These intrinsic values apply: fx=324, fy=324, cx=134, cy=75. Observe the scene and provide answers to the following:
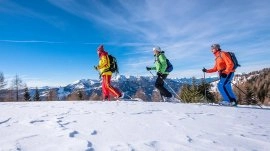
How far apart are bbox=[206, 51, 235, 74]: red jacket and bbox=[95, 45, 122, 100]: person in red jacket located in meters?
4.20

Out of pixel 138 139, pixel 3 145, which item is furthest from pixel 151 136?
pixel 3 145

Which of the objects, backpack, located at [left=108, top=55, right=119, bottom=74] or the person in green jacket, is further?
backpack, located at [left=108, top=55, right=119, bottom=74]

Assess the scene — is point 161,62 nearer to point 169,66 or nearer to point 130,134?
point 169,66

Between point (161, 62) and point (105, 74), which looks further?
point (105, 74)

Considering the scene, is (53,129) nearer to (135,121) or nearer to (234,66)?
(135,121)

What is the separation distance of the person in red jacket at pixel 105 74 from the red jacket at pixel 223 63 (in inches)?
165

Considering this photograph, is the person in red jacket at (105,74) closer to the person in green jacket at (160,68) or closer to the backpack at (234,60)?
the person in green jacket at (160,68)

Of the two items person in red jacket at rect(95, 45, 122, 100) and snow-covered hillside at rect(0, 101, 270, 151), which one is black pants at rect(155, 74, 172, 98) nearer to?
person in red jacket at rect(95, 45, 122, 100)

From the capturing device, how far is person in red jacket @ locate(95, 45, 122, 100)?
14.2 meters

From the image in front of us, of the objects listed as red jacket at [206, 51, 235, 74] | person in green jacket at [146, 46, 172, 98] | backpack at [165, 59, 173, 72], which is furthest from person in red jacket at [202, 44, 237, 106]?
person in green jacket at [146, 46, 172, 98]

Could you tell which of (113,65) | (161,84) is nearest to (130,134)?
(161,84)

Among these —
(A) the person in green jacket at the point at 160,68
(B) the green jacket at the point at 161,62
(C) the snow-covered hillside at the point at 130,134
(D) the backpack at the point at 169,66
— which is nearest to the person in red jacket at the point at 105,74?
(A) the person in green jacket at the point at 160,68

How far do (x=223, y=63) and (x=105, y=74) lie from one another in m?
5.04

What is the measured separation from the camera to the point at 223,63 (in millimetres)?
12789
